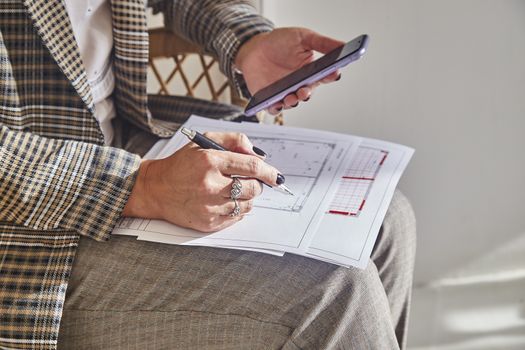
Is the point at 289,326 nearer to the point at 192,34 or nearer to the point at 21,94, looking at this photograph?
the point at 21,94

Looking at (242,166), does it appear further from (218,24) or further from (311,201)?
(218,24)

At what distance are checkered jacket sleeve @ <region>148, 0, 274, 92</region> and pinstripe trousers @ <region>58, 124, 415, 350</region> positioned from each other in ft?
1.14

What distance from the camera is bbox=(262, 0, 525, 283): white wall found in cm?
107

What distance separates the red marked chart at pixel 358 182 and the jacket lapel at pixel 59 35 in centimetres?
33

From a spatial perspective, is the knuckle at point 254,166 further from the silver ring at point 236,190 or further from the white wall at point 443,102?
the white wall at point 443,102

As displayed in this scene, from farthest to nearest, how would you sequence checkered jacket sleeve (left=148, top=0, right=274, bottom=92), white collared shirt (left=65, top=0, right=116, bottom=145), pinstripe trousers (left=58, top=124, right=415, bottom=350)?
1. checkered jacket sleeve (left=148, top=0, right=274, bottom=92)
2. white collared shirt (left=65, top=0, right=116, bottom=145)
3. pinstripe trousers (left=58, top=124, right=415, bottom=350)

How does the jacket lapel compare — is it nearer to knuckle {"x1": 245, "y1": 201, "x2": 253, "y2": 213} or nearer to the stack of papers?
the stack of papers

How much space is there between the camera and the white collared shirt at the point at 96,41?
32.3 inches

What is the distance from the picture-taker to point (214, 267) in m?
0.69

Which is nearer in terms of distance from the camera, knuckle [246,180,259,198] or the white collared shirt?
knuckle [246,180,259,198]

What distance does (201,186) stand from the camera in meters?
0.68

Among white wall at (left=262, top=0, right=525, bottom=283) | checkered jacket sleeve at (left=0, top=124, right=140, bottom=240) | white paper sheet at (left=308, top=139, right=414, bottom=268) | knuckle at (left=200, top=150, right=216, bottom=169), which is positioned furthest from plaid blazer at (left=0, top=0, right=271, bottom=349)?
white wall at (left=262, top=0, right=525, bottom=283)

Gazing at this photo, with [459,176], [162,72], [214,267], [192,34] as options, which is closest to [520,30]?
[459,176]

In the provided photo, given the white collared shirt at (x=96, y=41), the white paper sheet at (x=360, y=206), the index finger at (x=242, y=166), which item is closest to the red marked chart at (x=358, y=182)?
the white paper sheet at (x=360, y=206)
